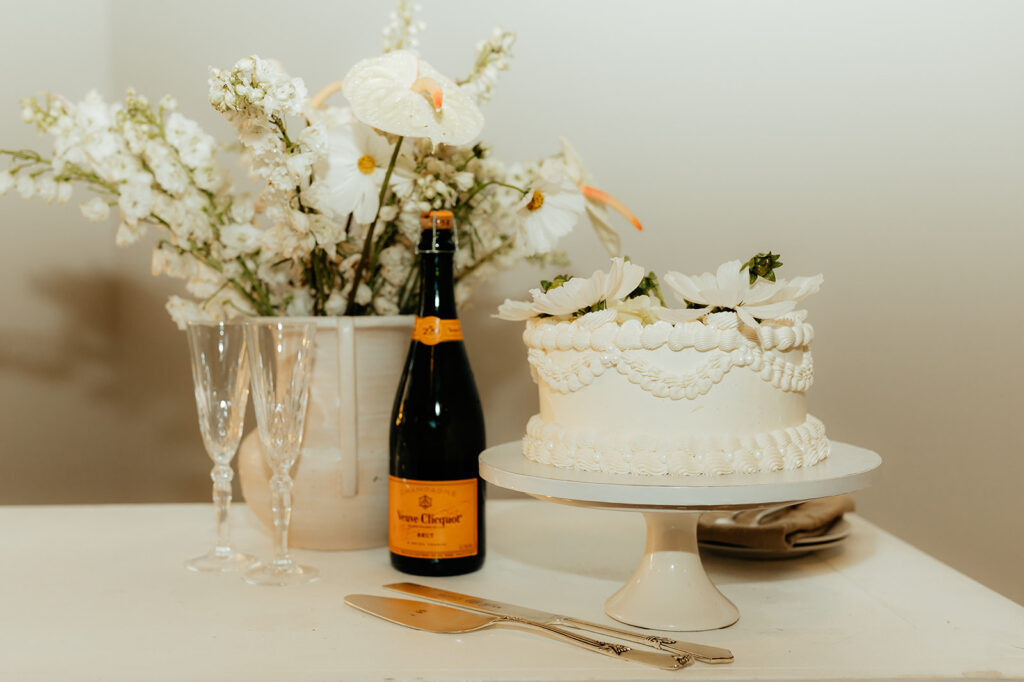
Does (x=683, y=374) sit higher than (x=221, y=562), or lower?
higher

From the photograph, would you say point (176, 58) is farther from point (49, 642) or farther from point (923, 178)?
point (923, 178)

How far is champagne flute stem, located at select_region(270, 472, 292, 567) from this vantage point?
956 mm

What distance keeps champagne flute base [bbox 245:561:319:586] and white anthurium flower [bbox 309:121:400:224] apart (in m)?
0.39

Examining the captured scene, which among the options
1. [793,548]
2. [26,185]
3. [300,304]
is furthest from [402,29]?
[793,548]

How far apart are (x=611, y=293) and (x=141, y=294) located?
1.20m

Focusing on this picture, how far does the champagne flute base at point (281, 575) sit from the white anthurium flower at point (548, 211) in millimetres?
450

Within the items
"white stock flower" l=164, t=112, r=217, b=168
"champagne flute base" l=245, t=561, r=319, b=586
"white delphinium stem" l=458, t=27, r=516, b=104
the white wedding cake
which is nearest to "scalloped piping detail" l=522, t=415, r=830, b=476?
the white wedding cake

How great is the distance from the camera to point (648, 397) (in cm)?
80

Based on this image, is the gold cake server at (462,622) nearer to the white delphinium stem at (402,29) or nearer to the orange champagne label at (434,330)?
the orange champagne label at (434,330)

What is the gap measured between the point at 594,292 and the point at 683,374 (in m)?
0.12

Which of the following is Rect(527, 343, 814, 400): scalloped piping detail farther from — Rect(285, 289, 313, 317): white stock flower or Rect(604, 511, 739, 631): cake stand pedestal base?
Rect(285, 289, 313, 317): white stock flower

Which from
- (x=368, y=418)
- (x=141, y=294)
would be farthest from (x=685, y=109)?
(x=141, y=294)

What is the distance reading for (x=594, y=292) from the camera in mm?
828

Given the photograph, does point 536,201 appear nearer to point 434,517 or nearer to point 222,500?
point 434,517
